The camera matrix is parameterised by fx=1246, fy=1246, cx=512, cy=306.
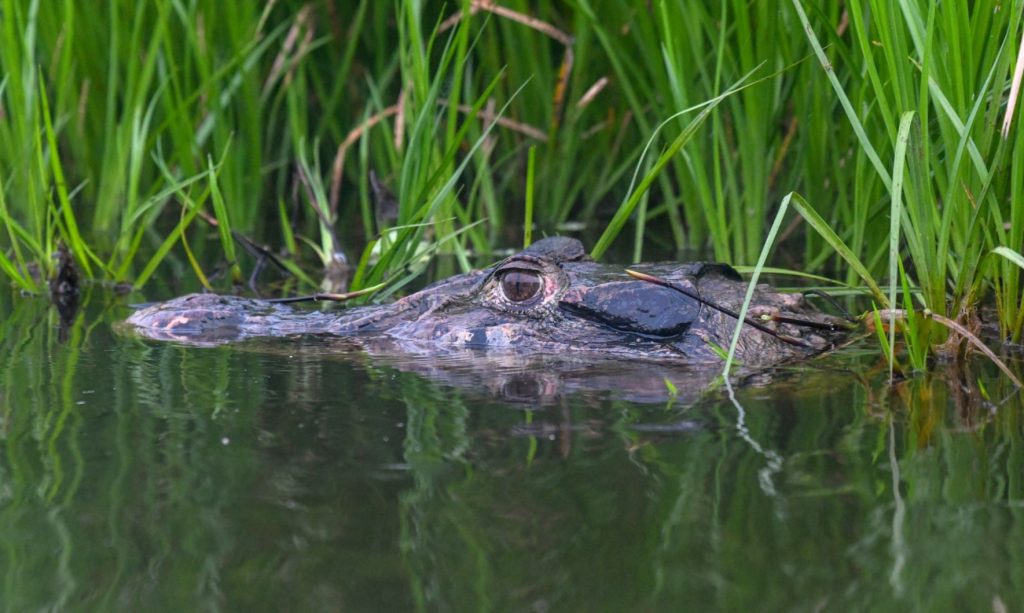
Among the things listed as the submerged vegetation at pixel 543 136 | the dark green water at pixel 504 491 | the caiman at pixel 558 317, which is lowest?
the dark green water at pixel 504 491

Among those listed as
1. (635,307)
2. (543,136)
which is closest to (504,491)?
(635,307)

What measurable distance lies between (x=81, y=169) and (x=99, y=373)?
11.9ft

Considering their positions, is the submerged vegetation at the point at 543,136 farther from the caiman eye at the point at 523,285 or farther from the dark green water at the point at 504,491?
the dark green water at the point at 504,491

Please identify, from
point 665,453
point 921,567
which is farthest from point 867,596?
point 665,453

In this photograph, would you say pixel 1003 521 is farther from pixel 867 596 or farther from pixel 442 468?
pixel 442 468

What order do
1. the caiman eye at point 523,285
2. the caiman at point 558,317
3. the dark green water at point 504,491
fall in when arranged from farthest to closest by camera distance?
1. the caiman eye at point 523,285
2. the caiman at point 558,317
3. the dark green water at point 504,491

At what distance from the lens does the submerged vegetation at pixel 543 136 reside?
3117mm

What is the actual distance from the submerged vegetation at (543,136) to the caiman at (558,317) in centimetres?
24

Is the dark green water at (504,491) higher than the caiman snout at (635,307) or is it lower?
lower

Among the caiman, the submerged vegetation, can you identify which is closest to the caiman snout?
the caiman

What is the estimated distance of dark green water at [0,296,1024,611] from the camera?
5.78 ft

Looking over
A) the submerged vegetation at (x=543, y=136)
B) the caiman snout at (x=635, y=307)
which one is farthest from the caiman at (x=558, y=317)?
the submerged vegetation at (x=543, y=136)

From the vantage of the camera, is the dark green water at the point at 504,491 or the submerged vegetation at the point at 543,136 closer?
the dark green water at the point at 504,491

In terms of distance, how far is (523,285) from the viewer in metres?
3.47
